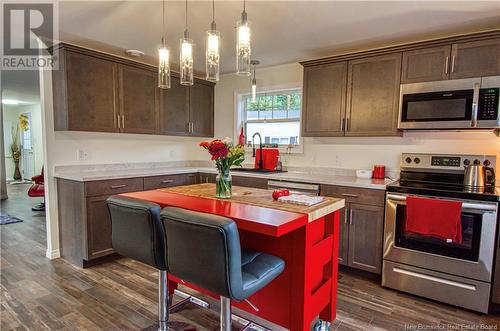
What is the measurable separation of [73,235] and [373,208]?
3.10 metres

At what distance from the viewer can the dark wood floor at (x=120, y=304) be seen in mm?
2143

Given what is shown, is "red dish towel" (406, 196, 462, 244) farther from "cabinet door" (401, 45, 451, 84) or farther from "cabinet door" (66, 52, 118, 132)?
"cabinet door" (66, 52, 118, 132)

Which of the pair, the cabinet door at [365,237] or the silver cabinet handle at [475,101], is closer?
the silver cabinet handle at [475,101]

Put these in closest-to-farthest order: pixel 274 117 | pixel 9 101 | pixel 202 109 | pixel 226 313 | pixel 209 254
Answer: pixel 209 254, pixel 226 313, pixel 274 117, pixel 202 109, pixel 9 101

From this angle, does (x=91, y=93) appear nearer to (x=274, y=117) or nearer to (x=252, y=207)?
(x=274, y=117)

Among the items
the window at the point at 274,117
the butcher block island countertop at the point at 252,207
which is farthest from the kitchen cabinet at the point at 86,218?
the window at the point at 274,117

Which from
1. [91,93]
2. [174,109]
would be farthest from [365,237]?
[91,93]

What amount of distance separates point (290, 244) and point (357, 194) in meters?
1.39

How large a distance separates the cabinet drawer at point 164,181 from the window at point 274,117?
116cm

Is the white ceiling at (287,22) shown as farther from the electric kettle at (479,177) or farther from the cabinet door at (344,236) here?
the cabinet door at (344,236)

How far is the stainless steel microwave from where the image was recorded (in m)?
2.47

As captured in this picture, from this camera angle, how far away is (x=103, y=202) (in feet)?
10.1

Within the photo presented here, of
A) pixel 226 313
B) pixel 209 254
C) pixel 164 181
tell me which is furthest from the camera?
pixel 164 181

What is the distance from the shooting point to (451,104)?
8.61 feet
